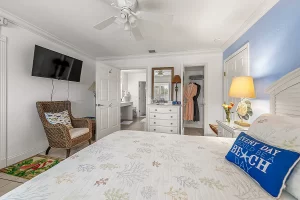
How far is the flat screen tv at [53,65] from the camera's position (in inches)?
90.4

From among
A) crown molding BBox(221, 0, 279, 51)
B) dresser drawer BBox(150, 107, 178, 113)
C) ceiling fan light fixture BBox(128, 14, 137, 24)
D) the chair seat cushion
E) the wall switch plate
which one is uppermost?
crown molding BBox(221, 0, 279, 51)

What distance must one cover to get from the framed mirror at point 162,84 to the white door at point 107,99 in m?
1.11

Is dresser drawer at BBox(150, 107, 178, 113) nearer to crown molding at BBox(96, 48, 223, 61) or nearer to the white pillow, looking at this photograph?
crown molding at BBox(96, 48, 223, 61)


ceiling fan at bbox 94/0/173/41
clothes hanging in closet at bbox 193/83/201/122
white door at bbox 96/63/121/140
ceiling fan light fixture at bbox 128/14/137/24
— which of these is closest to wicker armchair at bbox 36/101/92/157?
white door at bbox 96/63/121/140

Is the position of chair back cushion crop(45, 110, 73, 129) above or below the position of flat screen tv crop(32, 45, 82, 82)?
below

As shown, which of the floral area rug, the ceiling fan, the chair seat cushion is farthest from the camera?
the chair seat cushion

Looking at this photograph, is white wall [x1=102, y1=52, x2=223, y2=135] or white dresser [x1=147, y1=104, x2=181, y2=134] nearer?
white dresser [x1=147, y1=104, x2=181, y2=134]

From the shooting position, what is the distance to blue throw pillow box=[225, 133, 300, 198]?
0.67 meters

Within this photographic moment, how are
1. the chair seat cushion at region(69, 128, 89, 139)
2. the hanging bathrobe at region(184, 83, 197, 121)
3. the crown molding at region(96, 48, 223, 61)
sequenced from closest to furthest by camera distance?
the chair seat cushion at region(69, 128, 89, 139), the crown molding at region(96, 48, 223, 61), the hanging bathrobe at region(184, 83, 197, 121)

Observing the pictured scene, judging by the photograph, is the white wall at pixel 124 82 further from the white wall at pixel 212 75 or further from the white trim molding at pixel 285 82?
the white trim molding at pixel 285 82

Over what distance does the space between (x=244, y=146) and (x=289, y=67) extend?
1.08 meters

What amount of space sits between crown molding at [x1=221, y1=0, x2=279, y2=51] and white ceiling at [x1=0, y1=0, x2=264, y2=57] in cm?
6

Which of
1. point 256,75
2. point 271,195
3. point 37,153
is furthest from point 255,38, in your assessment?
point 37,153

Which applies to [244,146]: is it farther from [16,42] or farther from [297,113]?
Result: [16,42]
